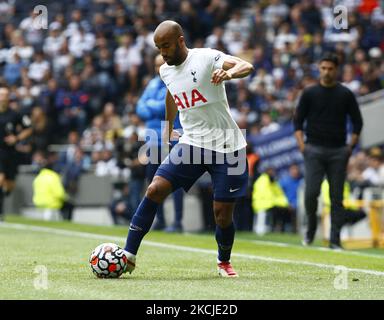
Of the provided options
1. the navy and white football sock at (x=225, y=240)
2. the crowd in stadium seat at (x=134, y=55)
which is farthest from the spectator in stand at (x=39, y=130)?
the navy and white football sock at (x=225, y=240)

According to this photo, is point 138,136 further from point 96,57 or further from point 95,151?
point 96,57

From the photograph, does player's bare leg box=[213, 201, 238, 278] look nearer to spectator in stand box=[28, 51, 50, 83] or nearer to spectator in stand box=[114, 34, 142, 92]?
spectator in stand box=[114, 34, 142, 92]

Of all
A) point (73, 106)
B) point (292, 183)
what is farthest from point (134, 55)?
point (292, 183)

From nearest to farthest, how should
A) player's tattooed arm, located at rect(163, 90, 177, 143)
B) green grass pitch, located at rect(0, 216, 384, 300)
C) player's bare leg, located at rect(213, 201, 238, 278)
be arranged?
green grass pitch, located at rect(0, 216, 384, 300), player's bare leg, located at rect(213, 201, 238, 278), player's tattooed arm, located at rect(163, 90, 177, 143)

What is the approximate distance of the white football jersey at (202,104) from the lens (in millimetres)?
8523

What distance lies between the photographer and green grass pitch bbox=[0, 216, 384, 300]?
743 centimetres

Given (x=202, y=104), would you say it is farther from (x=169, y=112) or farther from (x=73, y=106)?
(x=73, y=106)

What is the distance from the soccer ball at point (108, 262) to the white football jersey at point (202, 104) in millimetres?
1049

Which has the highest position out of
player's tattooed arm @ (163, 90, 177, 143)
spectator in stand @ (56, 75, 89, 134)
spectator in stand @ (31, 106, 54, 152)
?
spectator in stand @ (56, 75, 89, 134)

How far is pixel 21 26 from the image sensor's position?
25.5 meters

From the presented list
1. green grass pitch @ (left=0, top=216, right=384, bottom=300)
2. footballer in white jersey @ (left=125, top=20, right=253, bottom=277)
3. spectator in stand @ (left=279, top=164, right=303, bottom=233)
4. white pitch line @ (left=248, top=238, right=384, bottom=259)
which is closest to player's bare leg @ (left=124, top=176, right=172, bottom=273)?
footballer in white jersey @ (left=125, top=20, right=253, bottom=277)

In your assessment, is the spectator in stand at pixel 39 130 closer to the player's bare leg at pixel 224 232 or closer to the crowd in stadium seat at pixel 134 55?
the crowd in stadium seat at pixel 134 55
